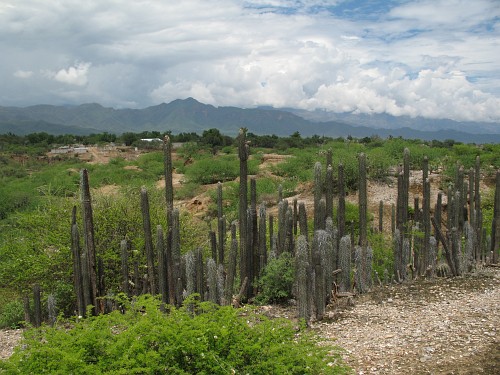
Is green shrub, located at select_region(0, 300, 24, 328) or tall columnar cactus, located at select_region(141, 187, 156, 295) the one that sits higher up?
tall columnar cactus, located at select_region(141, 187, 156, 295)

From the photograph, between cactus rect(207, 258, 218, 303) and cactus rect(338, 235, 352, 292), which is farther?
cactus rect(338, 235, 352, 292)

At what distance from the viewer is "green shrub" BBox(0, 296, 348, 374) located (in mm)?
4430

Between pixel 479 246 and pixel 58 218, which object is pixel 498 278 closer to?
pixel 479 246

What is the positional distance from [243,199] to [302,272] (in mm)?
1717

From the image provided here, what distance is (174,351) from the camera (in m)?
4.64

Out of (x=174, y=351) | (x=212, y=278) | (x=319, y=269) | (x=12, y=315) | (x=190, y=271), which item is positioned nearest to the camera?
(x=174, y=351)

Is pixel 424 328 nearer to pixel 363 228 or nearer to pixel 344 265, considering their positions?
pixel 344 265

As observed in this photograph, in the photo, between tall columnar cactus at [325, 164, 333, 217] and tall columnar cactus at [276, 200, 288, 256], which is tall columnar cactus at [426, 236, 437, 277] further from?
tall columnar cactus at [276, 200, 288, 256]

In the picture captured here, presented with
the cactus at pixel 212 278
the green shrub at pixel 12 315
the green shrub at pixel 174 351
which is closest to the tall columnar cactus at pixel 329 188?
the cactus at pixel 212 278

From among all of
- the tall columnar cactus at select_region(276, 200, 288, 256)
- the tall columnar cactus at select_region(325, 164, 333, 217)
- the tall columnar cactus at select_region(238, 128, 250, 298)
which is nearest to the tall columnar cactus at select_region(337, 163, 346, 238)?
the tall columnar cactus at select_region(325, 164, 333, 217)

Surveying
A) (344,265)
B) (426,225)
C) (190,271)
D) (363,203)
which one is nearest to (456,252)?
(426,225)

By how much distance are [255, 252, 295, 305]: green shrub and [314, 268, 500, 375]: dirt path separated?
988mm

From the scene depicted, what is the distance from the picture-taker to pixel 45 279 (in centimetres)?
1111

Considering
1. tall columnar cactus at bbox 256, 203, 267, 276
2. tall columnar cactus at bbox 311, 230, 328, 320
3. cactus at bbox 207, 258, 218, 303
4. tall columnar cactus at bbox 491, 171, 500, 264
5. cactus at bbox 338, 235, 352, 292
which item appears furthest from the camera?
tall columnar cactus at bbox 491, 171, 500, 264
